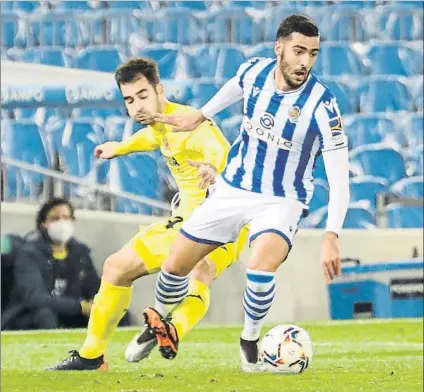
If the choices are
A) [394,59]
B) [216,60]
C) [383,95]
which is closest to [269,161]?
[216,60]

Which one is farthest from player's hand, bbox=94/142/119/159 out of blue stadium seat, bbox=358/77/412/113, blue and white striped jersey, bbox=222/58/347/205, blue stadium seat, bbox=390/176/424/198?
blue stadium seat, bbox=358/77/412/113

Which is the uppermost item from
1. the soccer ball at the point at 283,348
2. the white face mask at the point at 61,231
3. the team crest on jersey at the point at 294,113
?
the team crest on jersey at the point at 294,113

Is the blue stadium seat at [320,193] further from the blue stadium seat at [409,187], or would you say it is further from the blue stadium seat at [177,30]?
the blue stadium seat at [177,30]

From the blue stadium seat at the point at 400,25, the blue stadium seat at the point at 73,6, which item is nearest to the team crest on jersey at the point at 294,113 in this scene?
the blue stadium seat at the point at 73,6

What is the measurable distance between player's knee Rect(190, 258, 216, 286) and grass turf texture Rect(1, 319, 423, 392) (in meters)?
0.36

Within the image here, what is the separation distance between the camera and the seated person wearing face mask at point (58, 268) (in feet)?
14.7

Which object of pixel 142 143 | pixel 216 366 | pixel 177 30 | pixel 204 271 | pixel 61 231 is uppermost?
pixel 177 30

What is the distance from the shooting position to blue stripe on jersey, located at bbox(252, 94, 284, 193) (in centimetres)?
366

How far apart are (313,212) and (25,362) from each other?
7.59ft

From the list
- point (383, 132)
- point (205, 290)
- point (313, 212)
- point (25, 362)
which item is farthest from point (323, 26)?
point (205, 290)

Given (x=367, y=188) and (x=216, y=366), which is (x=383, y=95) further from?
(x=216, y=366)

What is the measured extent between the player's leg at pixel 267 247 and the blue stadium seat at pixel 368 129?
4534mm

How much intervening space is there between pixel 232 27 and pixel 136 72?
4.91m

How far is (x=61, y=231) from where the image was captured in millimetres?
4426
